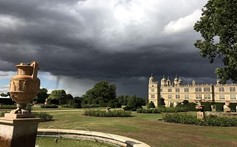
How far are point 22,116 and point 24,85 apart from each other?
34.8 inches

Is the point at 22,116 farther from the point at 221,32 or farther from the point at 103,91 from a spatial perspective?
the point at 103,91

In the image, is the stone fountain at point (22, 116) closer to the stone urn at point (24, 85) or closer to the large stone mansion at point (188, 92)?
the stone urn at point (24, 85)

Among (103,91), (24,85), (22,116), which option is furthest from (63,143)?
(103,91)

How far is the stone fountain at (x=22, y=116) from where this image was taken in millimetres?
7465

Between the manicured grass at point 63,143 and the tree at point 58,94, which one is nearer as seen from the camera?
the manicured grass at point 63,143

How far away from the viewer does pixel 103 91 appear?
84375 mm

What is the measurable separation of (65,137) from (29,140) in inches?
180

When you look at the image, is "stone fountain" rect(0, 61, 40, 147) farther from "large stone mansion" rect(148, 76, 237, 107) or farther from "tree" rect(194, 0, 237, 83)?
"large stone mansion" rect(148, 76, 237, 107)

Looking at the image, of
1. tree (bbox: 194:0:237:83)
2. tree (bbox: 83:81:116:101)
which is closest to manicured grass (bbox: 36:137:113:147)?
tree (bbox: 194:0:237:83)

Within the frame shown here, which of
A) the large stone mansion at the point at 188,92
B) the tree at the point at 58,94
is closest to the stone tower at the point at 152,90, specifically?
the large stone mansion at the point at 188,92

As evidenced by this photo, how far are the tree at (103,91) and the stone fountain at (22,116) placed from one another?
247 ft

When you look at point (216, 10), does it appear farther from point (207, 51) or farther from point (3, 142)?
point (3, 142)

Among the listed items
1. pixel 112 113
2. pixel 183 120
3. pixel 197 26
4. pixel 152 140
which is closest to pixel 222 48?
pixel 197 26

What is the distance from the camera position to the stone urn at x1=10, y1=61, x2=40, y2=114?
311 inches
